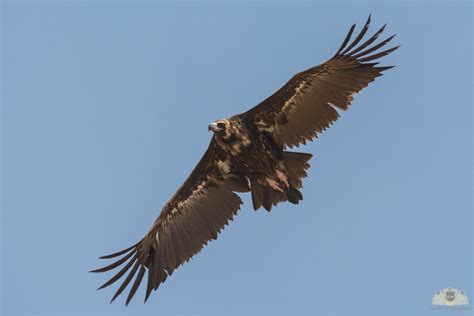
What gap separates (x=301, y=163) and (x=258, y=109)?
1636mm

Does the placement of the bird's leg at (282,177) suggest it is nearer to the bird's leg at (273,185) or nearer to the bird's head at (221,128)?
the bird's leg at (273,185)

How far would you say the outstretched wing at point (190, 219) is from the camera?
2450 centimetres

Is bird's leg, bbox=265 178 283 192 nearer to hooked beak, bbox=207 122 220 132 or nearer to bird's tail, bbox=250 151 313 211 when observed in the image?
bird's tail, bbox=250 151 313 211

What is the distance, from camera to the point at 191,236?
24.9 meters

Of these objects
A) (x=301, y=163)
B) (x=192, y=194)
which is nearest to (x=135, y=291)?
(x=192, y=194)

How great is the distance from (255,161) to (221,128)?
1.26 meters

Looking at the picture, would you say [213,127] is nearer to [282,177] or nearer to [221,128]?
[221,128]

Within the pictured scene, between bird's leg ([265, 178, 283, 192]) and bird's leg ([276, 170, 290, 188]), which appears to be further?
bird's leg ([265, 178, 283, 192])

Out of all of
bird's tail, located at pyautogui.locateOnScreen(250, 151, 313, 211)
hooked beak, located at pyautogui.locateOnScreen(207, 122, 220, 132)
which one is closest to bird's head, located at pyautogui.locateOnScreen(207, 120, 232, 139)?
hooked beak, located at pyautogui.locateOnScreen(207, 122, 220, 132)

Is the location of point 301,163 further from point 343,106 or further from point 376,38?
point 376,38

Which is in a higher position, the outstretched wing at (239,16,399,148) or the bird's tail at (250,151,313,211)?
the outstretched wing at (239,16,399,148)

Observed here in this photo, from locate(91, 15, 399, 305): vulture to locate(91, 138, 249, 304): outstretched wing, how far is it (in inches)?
1.0

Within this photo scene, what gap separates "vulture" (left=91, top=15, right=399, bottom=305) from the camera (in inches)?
908

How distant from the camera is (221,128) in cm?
2327
